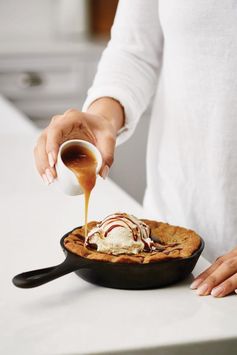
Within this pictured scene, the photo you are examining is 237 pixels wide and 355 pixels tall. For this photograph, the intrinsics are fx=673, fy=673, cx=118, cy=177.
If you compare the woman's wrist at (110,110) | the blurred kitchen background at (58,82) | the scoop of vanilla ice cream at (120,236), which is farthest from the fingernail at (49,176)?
the blurred kitchen background at (58,82)

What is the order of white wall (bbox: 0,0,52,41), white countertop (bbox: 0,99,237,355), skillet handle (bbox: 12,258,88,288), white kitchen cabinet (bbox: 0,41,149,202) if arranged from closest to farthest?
white countertop (bbox: 0,99,237,355)
skillet handle (bbox: 12,258,88,288)
white kitchen cabinet (bbox: 0,41,149,202)
white wall (bbox: 0,0,52,41)

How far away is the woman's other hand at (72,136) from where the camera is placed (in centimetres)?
116

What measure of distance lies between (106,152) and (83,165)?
8cm

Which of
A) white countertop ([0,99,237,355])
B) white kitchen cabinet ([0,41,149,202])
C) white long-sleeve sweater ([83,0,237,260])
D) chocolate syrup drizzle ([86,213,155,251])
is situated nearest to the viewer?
white countertop ([0,99,237,355])

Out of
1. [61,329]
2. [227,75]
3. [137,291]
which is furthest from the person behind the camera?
[227,75]

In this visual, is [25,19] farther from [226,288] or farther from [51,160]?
[226,288]

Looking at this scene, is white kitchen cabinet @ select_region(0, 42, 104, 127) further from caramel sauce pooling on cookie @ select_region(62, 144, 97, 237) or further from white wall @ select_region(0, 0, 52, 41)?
caramel sauce pooling on cookie @ select_region(62, 144, 97, 237)

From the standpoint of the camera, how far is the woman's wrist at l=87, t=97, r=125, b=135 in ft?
4.53

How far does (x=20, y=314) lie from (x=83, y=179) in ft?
0.85

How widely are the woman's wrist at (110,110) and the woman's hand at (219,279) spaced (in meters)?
Result: 0.42

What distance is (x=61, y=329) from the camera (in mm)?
895

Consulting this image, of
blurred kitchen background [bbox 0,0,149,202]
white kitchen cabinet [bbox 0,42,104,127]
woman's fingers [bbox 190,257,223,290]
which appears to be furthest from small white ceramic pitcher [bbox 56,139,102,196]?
white kitchen cabinet [bbox 0,42,104,127]

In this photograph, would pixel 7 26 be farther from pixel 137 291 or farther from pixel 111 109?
pixel 137 291

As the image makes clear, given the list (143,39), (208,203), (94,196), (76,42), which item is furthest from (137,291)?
(76,42)
